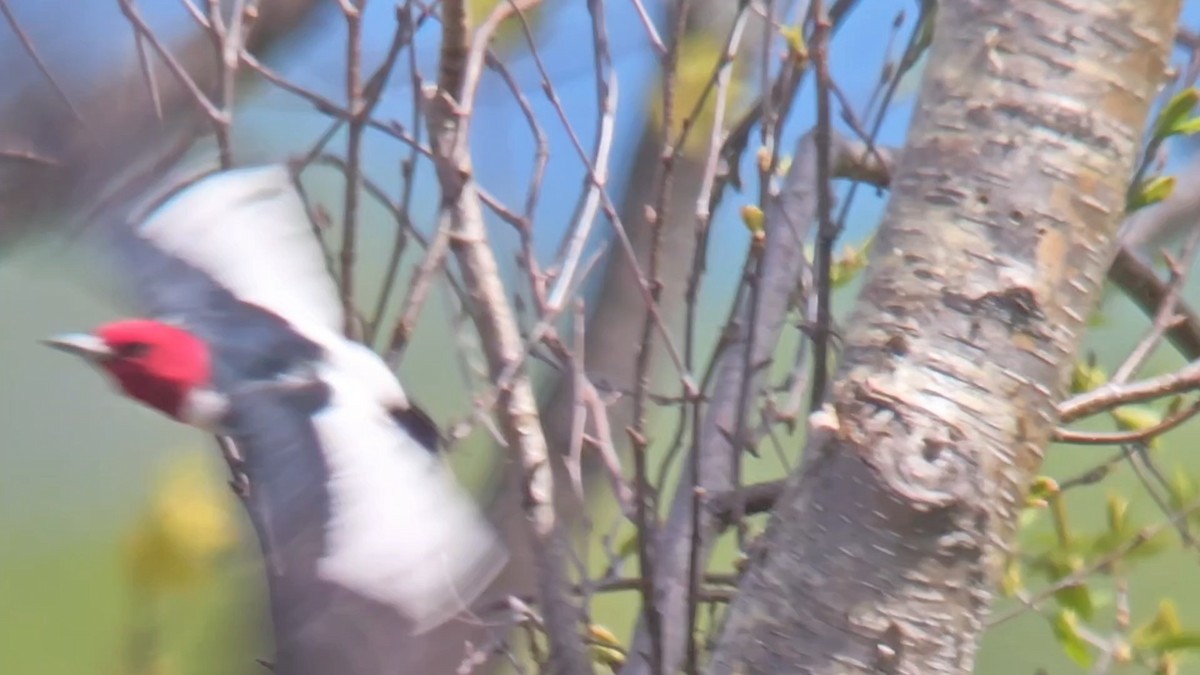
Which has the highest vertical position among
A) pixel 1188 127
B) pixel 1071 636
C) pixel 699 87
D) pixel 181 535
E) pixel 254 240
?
pixel 1188 127

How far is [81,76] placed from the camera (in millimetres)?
1281

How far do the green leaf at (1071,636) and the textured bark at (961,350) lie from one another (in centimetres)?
34

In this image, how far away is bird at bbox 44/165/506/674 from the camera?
702mm

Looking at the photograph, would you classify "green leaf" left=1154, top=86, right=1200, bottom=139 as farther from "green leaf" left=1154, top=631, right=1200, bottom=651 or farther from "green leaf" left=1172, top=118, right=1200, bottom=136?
"green leaf" left=1154, top=631, right=1200, bottom=651

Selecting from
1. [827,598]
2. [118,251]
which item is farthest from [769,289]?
[118,251]

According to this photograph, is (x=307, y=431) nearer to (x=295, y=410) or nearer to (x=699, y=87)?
(x=295, y=410)

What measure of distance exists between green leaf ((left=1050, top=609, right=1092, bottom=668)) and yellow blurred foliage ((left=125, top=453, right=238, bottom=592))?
0.76 metres

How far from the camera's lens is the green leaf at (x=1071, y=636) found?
2.84 ft

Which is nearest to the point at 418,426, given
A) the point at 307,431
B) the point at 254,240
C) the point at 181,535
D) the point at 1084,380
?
the point at 307,431

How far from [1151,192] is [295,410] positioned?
0.56 meters

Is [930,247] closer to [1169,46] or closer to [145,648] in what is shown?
[1169,46]

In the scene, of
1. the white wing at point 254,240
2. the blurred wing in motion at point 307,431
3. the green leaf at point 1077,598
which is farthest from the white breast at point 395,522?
the green leaf at point 1077,598

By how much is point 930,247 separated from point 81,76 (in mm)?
1022

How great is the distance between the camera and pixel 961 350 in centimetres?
55
